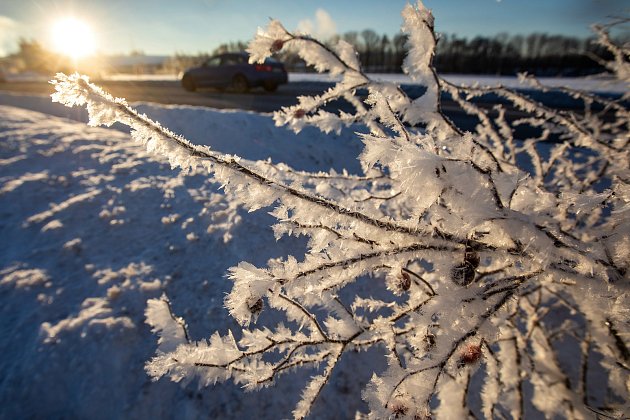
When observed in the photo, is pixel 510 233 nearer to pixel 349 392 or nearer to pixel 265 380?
pixel 265 380

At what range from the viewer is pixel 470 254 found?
32.6 inches

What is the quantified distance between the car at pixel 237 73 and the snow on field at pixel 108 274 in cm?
1030

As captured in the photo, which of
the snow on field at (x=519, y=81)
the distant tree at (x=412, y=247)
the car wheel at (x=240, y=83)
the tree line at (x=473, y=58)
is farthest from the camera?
the tree line at (x=473, y=58)

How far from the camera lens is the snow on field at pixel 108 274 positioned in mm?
2051

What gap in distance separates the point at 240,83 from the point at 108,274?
43.1ft

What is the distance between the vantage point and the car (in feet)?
46.2

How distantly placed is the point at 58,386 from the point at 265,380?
175cm

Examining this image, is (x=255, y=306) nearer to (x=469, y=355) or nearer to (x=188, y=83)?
(x=469, y=355)

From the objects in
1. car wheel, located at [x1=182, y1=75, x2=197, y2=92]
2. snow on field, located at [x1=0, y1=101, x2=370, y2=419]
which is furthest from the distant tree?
car wheel, located at [x1=182, y1=75, x2=197, y2=92]

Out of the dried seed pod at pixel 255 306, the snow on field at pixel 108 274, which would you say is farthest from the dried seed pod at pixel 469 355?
the snow on field at pixel 108 274

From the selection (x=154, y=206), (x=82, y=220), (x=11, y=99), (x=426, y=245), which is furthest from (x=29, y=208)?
(x=11, y=99)

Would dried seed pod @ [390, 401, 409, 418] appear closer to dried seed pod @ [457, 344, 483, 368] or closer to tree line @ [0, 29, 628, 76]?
dried seed pod @ [457, 344, 483, 368]

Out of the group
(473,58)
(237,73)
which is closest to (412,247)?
(237,73)

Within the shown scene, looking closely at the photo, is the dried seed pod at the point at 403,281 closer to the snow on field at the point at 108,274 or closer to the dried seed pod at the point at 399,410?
the dried seed pod at the point at 399,410
